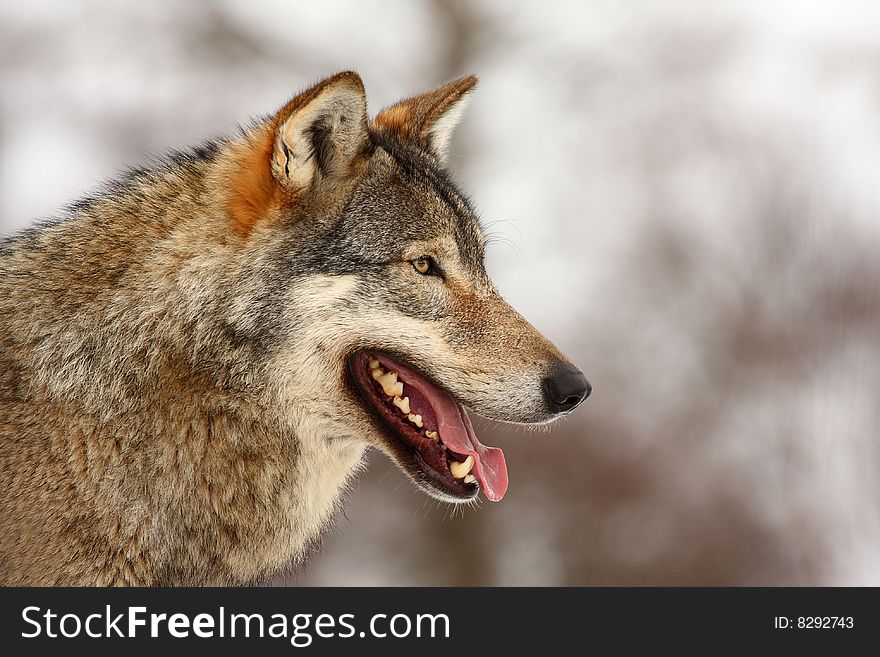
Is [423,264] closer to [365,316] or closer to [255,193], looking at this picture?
[365,316]

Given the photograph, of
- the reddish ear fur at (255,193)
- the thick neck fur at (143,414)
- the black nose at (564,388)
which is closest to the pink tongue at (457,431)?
the black nose at (564,388)

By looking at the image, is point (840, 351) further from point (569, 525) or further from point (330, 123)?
point (330, 123)

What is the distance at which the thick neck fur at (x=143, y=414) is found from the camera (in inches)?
137

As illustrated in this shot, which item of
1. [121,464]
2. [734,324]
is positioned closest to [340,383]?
[121,464]

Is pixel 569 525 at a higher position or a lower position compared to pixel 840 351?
lower

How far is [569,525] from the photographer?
36.2 ft

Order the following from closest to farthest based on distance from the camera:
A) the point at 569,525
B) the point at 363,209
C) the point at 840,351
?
the point at 363,209 < the point at 569,525 < the point at 840,351

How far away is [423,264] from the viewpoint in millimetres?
3908

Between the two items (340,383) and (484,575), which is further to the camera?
(484,575)

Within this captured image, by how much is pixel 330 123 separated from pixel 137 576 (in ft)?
6.13

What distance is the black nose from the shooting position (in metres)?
3.81

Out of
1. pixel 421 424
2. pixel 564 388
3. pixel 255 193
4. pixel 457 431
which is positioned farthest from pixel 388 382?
pixel 255 193

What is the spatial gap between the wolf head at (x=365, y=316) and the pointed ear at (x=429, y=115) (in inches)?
22.1

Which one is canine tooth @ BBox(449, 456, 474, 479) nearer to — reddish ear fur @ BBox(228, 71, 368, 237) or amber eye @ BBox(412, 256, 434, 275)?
amber eye @ BBox(412, 256, 434, 275)
